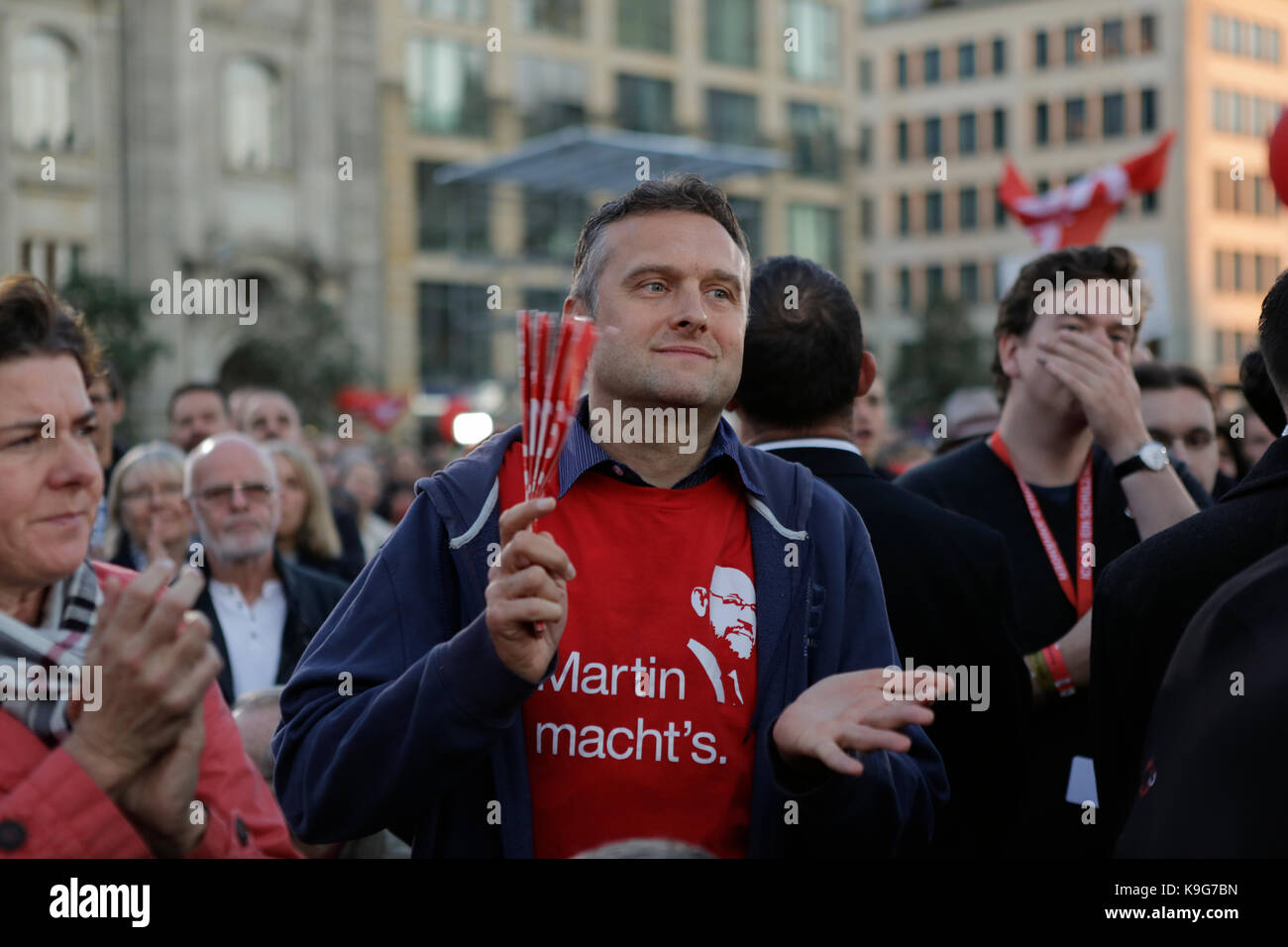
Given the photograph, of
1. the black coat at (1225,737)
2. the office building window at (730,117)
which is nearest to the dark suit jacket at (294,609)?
the black coat at (1225,737)

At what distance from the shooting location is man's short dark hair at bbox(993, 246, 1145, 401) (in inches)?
180

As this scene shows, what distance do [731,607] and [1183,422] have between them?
3.26 m

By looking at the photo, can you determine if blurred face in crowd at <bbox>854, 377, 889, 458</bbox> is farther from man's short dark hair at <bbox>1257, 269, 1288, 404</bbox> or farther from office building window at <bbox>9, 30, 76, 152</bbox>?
office building window at <bbox>9, 30, 76, 152</bbox>

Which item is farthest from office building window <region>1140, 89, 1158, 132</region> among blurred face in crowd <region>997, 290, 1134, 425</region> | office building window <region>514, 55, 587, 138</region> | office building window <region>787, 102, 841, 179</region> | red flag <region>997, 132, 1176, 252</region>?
blurred face in crowd <region>997, 290, 1134, 425</region>

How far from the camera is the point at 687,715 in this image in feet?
9.08

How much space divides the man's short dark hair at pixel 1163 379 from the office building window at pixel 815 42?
45.0m

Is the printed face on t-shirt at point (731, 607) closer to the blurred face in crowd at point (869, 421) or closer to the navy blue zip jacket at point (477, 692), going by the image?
the navy blue zip jacket at point (477, 692)

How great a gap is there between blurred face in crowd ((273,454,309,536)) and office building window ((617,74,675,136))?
4026 cm

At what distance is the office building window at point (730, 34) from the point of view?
159 feet

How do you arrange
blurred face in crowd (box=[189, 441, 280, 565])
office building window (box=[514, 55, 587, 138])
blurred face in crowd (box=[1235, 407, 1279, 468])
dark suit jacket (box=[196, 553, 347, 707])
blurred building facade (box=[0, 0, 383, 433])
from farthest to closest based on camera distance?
office building window (box=[514, 55, 587, 138]) → blurred building facade (box=[0, 0, 383, 433]) → blurred face in crowd (box=[1235, 407, 1279, 468]) → blurred face in crowd (box=[189, 441, 280, 565]) → dark suit jacket (box=[196, 553, 347, 707])

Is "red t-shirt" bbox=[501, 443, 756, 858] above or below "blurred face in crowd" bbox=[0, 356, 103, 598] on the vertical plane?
below

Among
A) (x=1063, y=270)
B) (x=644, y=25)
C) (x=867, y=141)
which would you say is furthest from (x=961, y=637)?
(x=867, y=141)
